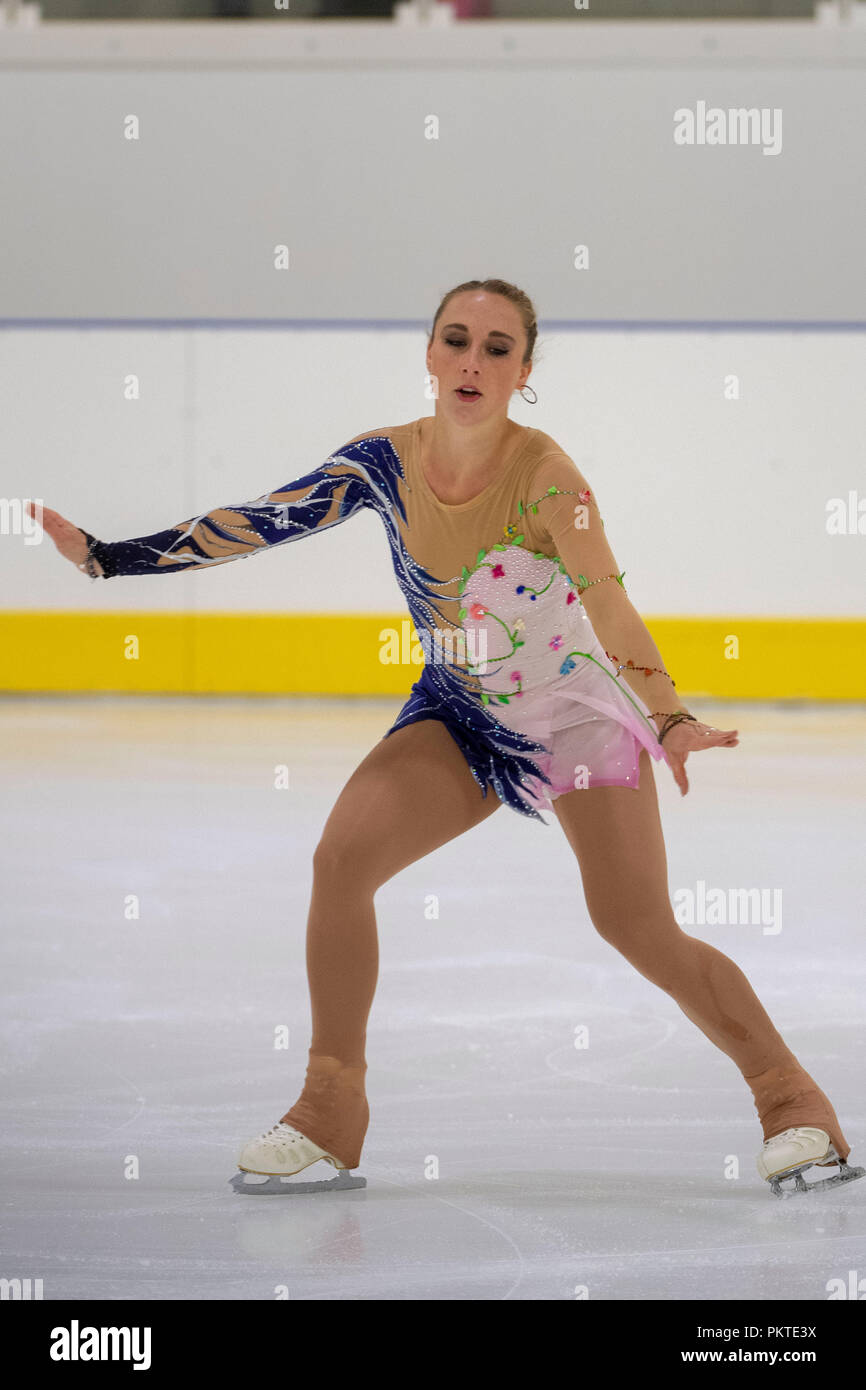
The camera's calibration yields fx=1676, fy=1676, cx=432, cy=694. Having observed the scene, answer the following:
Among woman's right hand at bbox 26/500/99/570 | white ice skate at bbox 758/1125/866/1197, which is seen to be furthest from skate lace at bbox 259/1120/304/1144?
woman's right hand at bbox 26/500/99/570

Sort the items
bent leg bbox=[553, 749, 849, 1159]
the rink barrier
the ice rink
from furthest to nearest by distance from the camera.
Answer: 1. the rink barrier
2. bent leg bbox=[553, 749, 849, 1159]
3. the ice rink

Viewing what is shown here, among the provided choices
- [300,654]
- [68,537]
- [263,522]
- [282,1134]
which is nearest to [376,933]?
[282,1134]

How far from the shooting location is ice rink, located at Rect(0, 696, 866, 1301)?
227 cm

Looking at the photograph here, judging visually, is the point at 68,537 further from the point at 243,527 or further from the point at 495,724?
the point at 495,724

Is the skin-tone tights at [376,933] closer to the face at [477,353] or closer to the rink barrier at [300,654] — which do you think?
the face at [477,353]

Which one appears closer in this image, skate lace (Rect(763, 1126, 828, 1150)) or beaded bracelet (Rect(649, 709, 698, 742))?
beaded bracelet (Rect(649, 709, 698, 742))

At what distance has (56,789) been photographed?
6512mm

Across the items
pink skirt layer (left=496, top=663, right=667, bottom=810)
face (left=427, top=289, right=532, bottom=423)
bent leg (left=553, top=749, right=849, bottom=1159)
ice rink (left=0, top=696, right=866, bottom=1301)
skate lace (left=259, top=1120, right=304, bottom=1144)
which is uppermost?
face (left=427, top=289, right=532, bottom=423)

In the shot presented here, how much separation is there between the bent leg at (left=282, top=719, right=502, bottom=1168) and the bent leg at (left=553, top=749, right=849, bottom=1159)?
215 mm

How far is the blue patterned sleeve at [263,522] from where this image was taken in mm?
2713

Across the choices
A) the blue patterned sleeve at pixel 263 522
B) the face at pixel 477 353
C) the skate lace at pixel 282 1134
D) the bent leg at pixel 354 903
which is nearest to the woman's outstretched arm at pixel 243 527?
the blue patterned sleeve at pixel 263 522

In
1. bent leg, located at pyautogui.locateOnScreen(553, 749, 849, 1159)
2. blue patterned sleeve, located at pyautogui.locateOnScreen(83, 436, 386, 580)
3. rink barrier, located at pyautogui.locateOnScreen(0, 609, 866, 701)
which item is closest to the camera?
bent leg, located at pyautogui.locateOnScreen(553, 749, 849, 1159)

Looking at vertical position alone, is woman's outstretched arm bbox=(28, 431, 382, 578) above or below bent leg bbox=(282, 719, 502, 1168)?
above

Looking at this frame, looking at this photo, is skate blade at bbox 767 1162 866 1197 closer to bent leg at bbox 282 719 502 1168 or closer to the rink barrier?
bent leg at bbox 282 719 502 1168
